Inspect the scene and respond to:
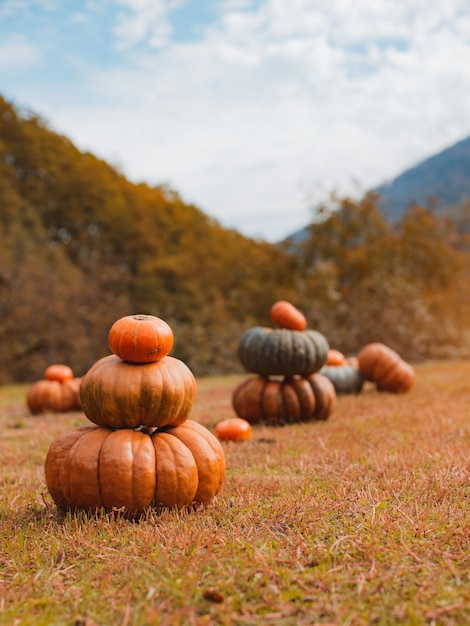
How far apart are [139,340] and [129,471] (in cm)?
81

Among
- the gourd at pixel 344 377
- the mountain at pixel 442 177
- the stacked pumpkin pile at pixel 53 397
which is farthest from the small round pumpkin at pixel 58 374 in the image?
the mountain at pixel 442 177

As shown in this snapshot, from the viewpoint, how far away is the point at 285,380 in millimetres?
7270

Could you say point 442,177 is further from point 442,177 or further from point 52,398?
point 52,398

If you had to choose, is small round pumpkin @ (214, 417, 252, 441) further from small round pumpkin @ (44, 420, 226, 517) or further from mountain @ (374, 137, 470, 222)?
mountain @ (374, 137, 470, 222)

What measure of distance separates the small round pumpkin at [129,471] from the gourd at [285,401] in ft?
10.5

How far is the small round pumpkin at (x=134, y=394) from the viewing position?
12.3ft

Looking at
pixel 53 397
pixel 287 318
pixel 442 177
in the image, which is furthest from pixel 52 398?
pixel 442 177

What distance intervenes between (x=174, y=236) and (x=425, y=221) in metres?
12.2

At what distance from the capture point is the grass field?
91.0 inches

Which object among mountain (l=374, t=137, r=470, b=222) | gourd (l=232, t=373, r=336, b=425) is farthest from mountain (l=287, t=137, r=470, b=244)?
gourd (l=232, t=373, r=336, b=425)

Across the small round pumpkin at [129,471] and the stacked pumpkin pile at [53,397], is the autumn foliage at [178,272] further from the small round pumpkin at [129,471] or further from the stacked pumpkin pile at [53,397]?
the small round pumpkin at [129,471]

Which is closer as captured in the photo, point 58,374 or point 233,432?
point 233,432

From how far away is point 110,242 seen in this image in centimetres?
2716

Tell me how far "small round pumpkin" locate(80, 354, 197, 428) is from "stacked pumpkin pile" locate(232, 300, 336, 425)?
10.6 feet
